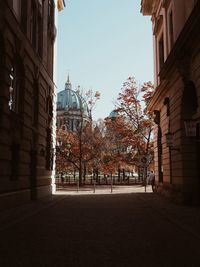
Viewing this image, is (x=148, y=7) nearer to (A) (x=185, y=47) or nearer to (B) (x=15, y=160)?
(A) (x=185, y=47)

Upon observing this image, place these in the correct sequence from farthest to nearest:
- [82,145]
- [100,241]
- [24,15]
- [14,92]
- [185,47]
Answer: [82,145]
[24,15]
[14,92]
[185,47]
[100,241]

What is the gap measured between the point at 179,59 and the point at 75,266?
1306 cm

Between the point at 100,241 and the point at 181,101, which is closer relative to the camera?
the point at 100,241

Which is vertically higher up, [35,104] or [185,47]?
[185,47]

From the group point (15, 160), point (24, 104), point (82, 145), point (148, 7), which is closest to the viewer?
point (15, 160)

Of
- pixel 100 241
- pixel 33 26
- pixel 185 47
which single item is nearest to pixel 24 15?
pixel 33 26

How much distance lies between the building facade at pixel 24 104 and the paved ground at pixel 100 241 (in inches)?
186

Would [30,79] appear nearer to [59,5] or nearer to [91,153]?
[59,5]

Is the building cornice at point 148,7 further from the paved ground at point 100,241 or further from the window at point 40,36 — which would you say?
the paved ground at point 100,241

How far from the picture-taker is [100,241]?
29.3 ft

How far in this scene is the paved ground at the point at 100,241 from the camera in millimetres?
7035

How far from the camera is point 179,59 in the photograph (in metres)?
18.1

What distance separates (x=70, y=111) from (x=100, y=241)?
229ft

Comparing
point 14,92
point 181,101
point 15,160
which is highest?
point 14,92
